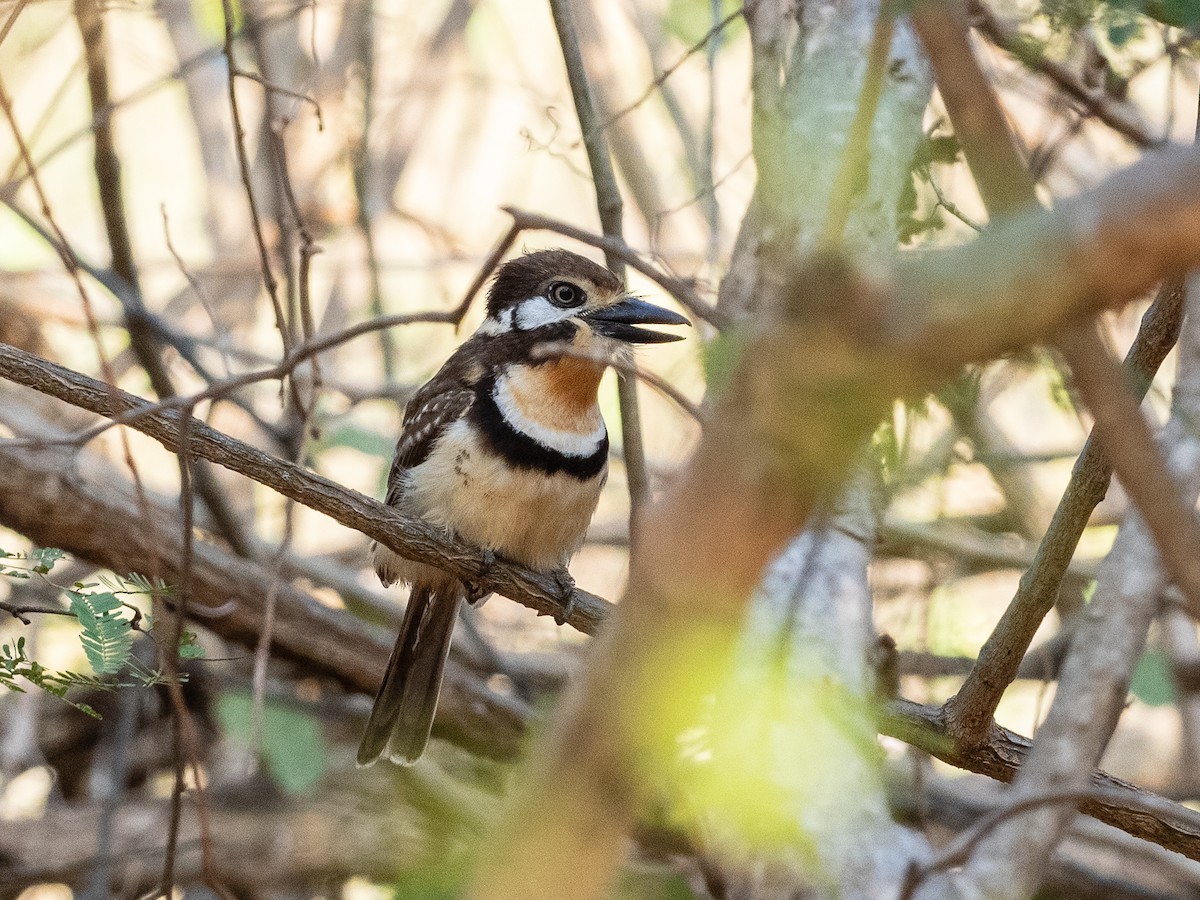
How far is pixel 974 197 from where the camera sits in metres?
5.34

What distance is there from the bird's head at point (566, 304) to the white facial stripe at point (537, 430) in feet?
0.60

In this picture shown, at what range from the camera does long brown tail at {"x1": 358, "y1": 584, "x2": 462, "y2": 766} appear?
349 cm

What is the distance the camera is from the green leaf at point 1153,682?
3.19 m

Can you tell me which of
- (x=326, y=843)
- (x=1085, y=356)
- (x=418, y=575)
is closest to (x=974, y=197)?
(x=418, y=575)

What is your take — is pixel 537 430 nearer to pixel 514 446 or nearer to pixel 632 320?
pixel 514 446

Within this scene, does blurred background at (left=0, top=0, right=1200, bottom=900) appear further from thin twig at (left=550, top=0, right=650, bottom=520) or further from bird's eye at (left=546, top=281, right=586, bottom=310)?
bird's eye at (left=546, top=281, right=586, bottom=310)

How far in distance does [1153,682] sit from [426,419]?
6.17 feet

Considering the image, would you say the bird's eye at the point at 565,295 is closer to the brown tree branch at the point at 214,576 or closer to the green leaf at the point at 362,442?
the green leaf at the point at 362,442

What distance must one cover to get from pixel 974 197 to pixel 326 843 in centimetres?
345

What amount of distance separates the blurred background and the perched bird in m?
0.24

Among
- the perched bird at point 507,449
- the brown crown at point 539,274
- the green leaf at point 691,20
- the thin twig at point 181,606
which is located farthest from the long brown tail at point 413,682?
the green leaf at point 691,20

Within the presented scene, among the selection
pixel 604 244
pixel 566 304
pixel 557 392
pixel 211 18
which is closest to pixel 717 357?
pixel 604 244

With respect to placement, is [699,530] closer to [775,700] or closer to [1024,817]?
[1024,817]

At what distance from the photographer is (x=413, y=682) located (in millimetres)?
3543
